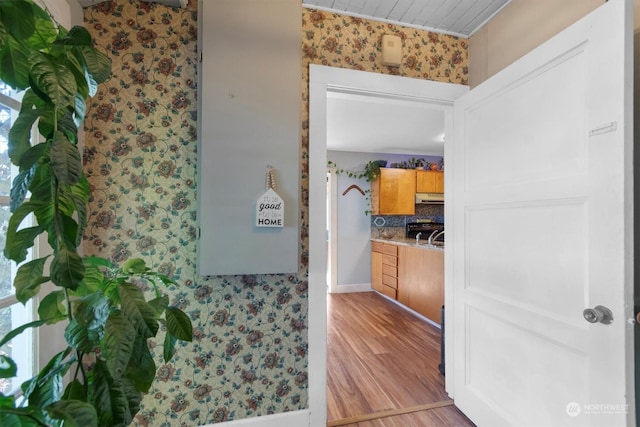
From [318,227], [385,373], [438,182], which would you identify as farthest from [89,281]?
[438,182]

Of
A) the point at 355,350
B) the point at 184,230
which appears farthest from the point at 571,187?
the point at 355,350

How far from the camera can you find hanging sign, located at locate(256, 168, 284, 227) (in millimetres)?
1308

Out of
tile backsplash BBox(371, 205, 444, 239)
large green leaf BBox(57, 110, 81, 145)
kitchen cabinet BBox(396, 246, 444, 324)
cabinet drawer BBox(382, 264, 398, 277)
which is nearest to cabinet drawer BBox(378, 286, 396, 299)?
kitchen cabinet BBox(396, 246, 444, 324)

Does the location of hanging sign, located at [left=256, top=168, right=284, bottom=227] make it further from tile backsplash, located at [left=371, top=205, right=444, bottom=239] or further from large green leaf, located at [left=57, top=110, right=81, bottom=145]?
tile backsplash, located at [left=371, top=205, right=444, bottom=239]

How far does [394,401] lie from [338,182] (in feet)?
11.1

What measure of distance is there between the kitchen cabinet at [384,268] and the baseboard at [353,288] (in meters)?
0.11

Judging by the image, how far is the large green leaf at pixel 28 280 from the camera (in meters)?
0.55

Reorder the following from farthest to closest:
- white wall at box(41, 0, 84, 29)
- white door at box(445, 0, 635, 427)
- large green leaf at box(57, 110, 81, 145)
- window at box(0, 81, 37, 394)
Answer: white wall at box(41, 0, 84, 29), white door at box(445, 0, 635, 427), window at box(0, 81, 37, 394), large green leaf at box(57, 110, 81, 145)

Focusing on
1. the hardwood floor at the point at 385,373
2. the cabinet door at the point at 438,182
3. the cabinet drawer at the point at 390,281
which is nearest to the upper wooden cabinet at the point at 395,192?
the cabinet door at the point at 438,182

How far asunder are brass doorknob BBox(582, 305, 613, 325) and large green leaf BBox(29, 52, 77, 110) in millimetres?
1617

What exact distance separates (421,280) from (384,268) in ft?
3.08

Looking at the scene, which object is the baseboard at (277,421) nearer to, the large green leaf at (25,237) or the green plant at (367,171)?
the large green leaf at (25,237)

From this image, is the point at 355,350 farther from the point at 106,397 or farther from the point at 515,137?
the point at 106,397

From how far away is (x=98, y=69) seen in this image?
0.64 metres
